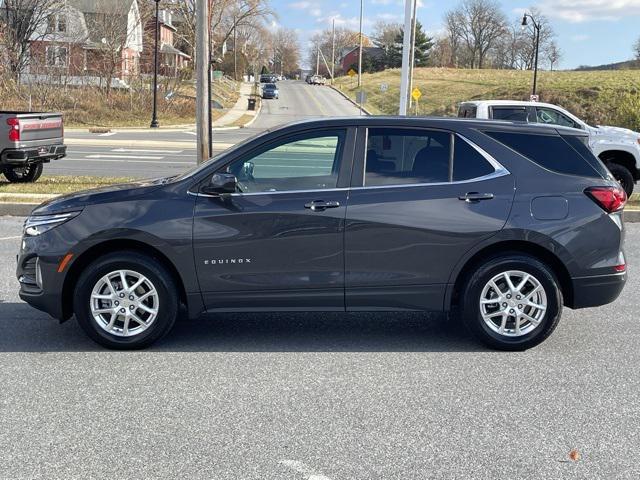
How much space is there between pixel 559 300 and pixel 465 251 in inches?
31.3

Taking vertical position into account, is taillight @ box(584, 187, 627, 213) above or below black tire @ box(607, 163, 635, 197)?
above

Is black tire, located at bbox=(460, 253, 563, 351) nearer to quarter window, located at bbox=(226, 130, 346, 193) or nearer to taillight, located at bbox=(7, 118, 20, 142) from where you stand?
quarter window, located at bbox=(226, 130, 346, 193)

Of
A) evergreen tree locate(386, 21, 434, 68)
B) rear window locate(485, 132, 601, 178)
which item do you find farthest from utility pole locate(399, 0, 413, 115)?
evergreen tree locate(386, 21, 434, 68)

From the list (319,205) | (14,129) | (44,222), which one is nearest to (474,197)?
(319,205)

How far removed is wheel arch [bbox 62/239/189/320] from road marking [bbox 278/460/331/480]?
1989 millimetres

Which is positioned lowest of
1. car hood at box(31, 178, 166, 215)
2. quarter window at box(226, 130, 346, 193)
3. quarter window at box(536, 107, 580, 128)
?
car hood at box(31, 178, 166, 215)

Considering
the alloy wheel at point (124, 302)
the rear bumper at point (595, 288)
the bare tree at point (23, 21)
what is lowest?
the alloy wheel at point (124, 302)

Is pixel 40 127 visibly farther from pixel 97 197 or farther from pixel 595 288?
pixel 595 288

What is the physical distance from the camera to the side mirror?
16.4 feet

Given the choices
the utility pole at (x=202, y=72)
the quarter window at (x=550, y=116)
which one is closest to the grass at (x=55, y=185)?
the utility pole at (x=202, y=72)

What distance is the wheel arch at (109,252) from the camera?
5141mm

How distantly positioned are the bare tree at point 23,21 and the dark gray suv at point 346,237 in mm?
42387

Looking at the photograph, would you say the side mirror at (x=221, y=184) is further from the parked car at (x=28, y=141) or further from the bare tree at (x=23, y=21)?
the bare tree at (x=23, y=21)

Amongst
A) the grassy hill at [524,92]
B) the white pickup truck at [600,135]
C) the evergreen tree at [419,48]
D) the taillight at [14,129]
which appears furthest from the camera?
the evergreen tree at [419,48]
